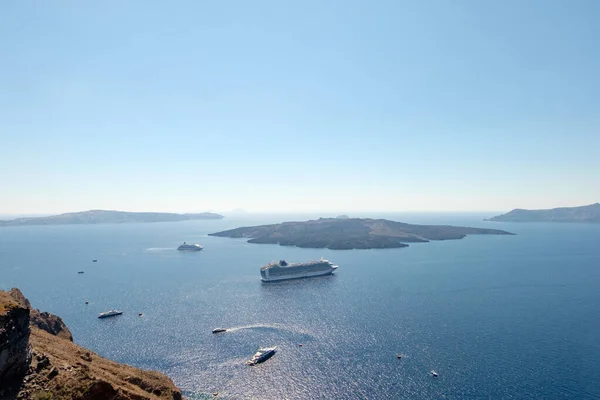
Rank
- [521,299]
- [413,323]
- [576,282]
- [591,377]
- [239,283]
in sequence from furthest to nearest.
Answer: [239,283]
[576,282]
[521,299]
[413,323]
[591,377]

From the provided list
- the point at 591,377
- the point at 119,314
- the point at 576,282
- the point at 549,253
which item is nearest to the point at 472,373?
the point at 591,377

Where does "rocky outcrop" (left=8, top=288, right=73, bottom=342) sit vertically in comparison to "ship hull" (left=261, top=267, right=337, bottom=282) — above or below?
above

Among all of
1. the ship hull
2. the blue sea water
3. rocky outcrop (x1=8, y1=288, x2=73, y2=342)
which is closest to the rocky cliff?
rocky outcrop (x1=8, y1=288, x2=73, y2=342)

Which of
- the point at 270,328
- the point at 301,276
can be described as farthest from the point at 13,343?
the point at 301,276

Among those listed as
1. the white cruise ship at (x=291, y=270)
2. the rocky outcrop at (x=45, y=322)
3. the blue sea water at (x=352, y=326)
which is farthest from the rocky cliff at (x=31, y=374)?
the white cruise ship at (x=291, y=270)

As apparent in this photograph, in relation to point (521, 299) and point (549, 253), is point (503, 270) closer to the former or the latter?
point (521, 299)

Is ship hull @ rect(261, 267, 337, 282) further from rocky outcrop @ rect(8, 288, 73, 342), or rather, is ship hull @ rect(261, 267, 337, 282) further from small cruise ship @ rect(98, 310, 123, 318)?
rocky outcrop @ rect(8, 288, 73, 342)
